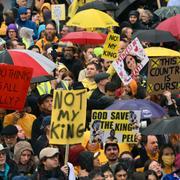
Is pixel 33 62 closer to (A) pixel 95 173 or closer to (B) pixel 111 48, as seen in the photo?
(B) pixel 111 48

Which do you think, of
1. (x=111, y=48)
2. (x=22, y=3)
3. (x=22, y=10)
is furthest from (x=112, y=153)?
(x=22, y=3)

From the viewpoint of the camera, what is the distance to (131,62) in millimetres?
22078

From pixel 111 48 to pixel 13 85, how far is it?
15.1 feet

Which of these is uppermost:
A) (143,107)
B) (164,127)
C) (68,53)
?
(68,53)

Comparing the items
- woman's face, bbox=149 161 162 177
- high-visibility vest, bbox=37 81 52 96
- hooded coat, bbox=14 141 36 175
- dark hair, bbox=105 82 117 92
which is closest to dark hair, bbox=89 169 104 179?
woman's face, bbox=149 161 162 177

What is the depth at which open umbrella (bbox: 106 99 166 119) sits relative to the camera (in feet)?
64.9

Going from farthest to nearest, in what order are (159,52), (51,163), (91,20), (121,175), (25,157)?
(91,20) < (159,52) < (25,157) < (121,175) < (51,163)

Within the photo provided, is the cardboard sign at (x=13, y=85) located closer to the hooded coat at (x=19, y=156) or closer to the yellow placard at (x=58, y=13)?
the hooded coat at (x=19, y=156)

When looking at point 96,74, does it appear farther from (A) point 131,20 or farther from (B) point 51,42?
(A) point 131,20

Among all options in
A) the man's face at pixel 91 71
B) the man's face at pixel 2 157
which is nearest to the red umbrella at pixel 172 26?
the man's face at pixel 91 71

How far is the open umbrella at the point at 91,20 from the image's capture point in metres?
26.2

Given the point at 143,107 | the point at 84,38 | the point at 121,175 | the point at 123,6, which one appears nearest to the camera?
the point at 121,175

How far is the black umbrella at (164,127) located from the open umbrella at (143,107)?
110 centimetres

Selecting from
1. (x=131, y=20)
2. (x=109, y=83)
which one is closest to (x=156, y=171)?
(x=109, y=83)
